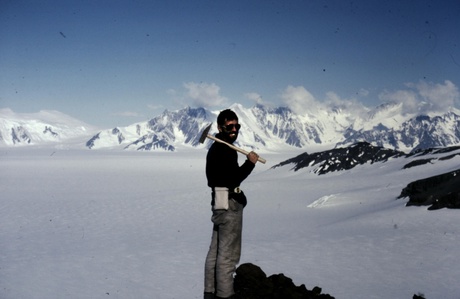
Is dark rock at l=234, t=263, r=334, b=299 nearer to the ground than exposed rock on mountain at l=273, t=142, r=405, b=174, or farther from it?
nearer to the ground

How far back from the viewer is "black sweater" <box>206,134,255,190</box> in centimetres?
570

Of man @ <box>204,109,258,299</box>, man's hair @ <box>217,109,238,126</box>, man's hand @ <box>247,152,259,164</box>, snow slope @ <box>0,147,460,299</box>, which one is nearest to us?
man's hand @ <box>247,152,259,164</box>

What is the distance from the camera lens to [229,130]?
233 inches

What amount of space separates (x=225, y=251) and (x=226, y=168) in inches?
50.3

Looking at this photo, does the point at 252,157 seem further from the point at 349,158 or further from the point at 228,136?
the point at 349,158

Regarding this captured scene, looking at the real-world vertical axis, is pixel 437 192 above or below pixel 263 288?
above

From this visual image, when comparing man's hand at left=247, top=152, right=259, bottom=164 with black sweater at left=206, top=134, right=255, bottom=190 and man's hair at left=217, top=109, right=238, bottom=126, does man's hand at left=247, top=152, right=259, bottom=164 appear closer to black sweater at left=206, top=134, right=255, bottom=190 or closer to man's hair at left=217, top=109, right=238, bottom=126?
black sweater at left=206, top=134, right=255, bottom=190

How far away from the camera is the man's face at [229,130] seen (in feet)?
19.4

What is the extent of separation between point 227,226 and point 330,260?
1142 centimetres


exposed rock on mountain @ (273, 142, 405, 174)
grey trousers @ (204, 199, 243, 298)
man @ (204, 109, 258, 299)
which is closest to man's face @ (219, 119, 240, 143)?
man @ (204, 109, 258, 299)

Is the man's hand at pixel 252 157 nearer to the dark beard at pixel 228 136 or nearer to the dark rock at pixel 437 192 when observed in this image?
the dark beard at pixel 228 136

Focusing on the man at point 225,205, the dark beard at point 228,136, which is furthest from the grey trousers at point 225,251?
the dark beard at point 228,136

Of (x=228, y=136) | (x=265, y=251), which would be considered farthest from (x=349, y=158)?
(x=228, y=136)

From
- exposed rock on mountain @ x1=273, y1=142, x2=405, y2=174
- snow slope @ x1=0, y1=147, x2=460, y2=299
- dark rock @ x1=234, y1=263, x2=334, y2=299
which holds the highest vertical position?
exposed rock on mountain @ x1=273, y1=142, x2=405, y2=174
